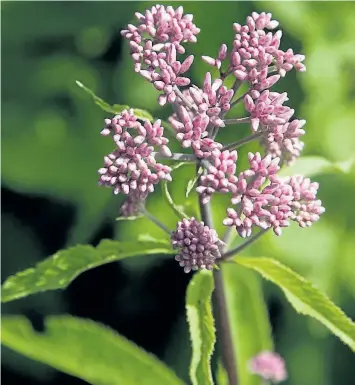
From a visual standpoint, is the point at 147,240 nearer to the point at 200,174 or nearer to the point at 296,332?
the point at 200,174

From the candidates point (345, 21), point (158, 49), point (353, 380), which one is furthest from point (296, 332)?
point (158, 49)

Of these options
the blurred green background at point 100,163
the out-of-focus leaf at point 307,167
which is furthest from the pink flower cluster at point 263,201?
the blurred green background at point 100,163

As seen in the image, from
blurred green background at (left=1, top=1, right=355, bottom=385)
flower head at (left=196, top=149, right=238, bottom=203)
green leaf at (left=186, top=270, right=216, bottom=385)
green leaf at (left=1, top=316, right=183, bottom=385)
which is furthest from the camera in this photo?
blurred green background at (left=1, top=1, right=355, bottom=385)

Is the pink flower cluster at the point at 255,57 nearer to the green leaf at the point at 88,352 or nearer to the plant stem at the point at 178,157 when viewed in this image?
the plant stem at the point at 178,157

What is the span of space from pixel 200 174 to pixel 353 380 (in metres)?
1.85

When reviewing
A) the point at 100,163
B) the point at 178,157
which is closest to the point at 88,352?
the point at 178,157

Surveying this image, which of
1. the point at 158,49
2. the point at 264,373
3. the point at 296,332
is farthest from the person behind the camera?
the point at 296,332

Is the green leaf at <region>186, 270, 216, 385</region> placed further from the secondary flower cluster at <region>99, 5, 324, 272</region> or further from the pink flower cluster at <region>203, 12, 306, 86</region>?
the pink flower cluster at <region>203, 12, 306, 86</region>

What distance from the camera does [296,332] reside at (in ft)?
10.5

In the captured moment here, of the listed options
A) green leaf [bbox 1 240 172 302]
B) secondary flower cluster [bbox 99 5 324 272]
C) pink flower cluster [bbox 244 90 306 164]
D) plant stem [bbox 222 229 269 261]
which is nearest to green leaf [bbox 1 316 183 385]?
green leaf [bbox 1 240 172 302]

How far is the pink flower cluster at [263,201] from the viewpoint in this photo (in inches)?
66.5

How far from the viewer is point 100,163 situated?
3.44 metres

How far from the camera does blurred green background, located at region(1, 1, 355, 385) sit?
125 inches

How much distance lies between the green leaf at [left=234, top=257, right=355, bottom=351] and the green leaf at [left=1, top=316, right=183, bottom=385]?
582 millimetres
